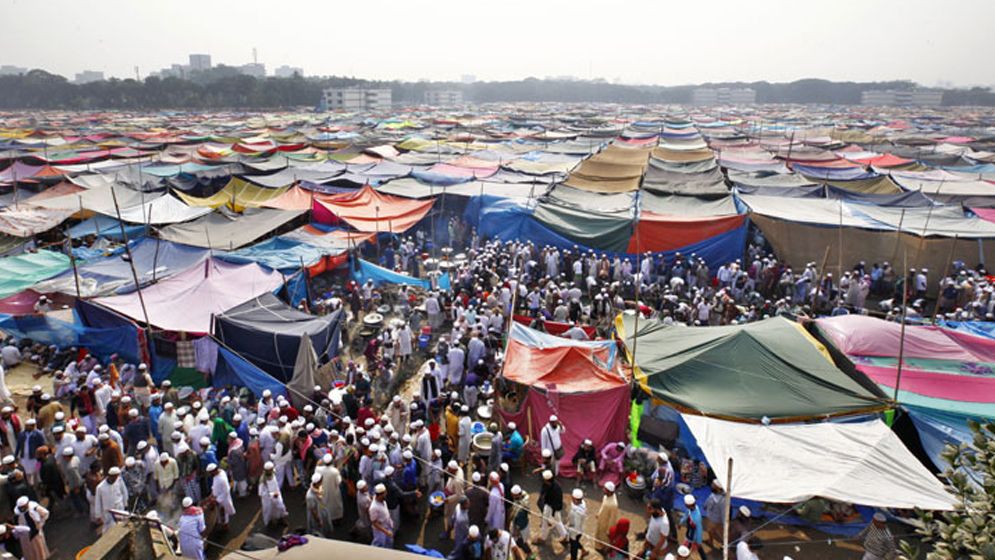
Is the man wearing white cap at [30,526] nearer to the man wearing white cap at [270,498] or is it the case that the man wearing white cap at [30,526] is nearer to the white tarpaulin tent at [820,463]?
the man wearing white cap at [270,498]

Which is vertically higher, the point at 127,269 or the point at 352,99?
the point at 352,99

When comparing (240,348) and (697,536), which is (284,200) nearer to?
(240,348)

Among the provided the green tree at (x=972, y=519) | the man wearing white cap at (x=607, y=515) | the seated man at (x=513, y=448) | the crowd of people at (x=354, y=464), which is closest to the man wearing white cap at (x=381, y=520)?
the crowd of people at (x=354, y=464)

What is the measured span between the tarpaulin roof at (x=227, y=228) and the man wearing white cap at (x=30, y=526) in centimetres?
944

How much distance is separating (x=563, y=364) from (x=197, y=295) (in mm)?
8026

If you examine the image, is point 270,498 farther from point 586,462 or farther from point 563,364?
point 563,364

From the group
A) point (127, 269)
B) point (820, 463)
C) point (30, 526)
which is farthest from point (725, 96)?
point (30, 526)

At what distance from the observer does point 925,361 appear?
8859mm

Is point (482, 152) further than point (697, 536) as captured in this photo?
Yes

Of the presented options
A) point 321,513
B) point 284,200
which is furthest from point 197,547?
point 284,200

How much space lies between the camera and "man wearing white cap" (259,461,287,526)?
735 centimetres

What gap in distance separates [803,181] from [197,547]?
77.1 feet

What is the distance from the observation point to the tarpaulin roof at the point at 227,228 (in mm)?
15984

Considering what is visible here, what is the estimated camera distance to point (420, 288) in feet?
53.0
